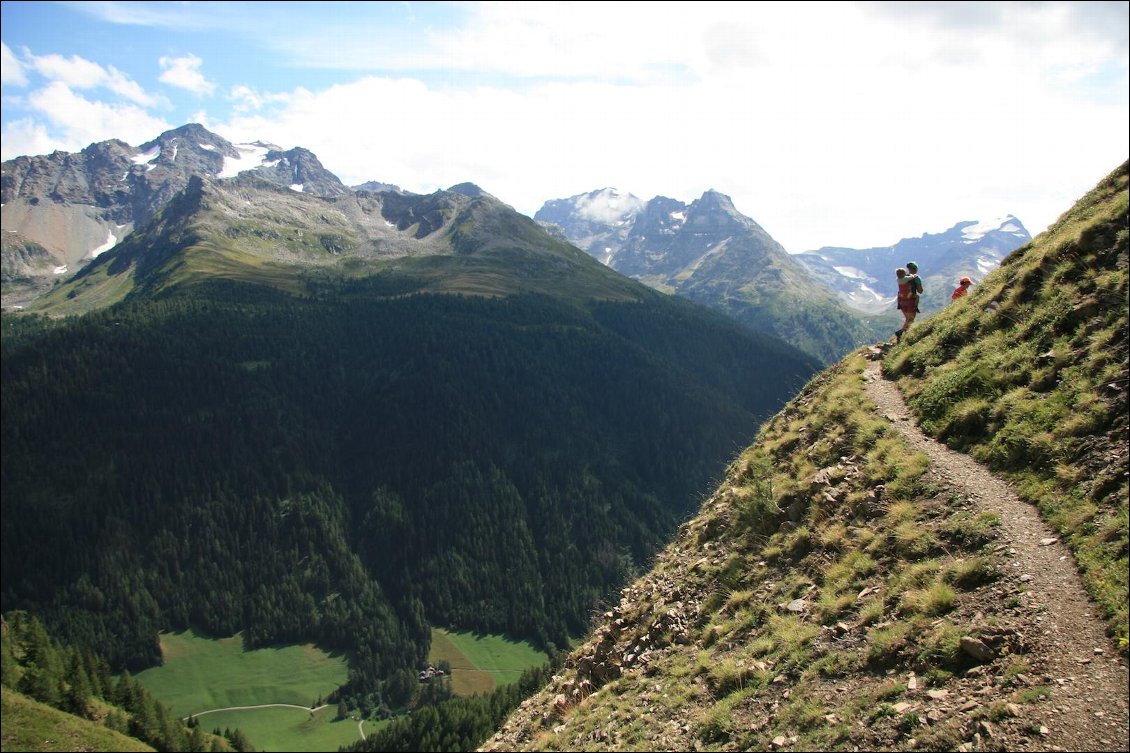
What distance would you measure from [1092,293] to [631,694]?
1805 centimetres

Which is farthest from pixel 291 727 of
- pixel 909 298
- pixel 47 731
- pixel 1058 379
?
pixel 1058 379

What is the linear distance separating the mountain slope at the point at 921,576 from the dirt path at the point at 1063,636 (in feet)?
0.12

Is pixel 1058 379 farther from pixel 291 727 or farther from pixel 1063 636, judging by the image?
pixel 291 727

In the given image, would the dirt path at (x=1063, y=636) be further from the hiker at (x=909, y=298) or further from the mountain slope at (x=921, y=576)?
the hiker at (x=909, y=298)

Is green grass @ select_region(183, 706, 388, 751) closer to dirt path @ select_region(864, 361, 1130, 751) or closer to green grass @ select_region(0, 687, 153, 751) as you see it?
green grass @ select_region(0, 687, 153, 751)

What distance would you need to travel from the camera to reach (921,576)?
15.8 m

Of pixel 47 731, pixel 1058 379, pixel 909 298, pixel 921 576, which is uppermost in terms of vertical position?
pixel 909 298

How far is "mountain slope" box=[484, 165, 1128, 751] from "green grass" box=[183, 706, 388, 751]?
186571 mm

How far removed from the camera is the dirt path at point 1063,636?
1066 cm

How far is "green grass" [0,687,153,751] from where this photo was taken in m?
98.4

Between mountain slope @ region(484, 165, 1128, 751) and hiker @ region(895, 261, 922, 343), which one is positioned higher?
hiker @ region(895, 261, 922, 343)

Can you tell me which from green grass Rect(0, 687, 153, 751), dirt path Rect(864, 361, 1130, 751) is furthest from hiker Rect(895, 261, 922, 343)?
green grass Rect(0, 687, 153, 751)

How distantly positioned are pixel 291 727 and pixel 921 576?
8267 inches

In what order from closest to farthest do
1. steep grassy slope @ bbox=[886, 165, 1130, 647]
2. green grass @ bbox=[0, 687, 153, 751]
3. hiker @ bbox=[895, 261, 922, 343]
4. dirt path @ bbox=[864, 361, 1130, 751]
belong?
dirt path @ bbox=[864, 361, 1130, 751], steep grassy slope @ bbox=[886, 165, 1130, 647], hiker @ bbox=[895, 261, 922, 343], green grass @ bbox=[0, 687, 153, 751]
